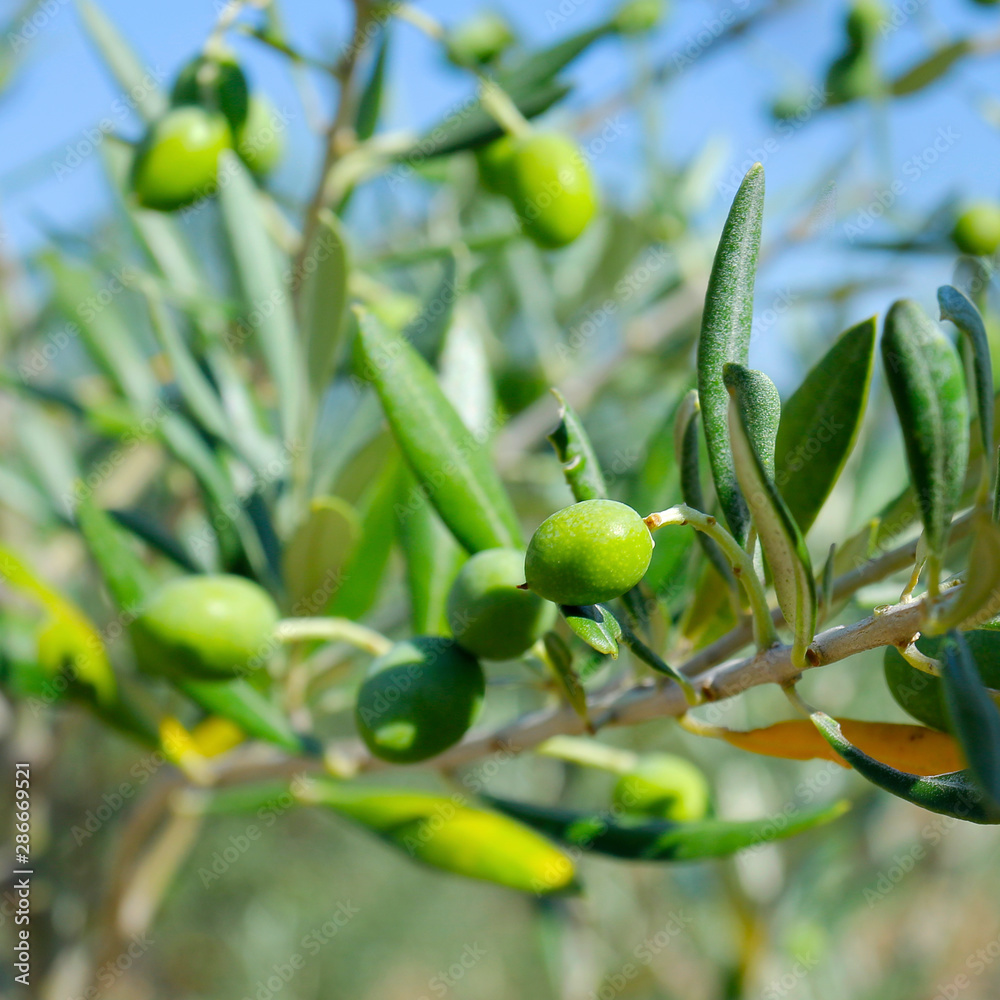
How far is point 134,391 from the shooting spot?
1388mm

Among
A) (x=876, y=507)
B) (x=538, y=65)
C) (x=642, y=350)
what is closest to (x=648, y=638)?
(x=876, y=507)

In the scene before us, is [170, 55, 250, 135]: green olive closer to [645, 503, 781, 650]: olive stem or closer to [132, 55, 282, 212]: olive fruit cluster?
[132, 55, 282, 212]: olive fruit cluster

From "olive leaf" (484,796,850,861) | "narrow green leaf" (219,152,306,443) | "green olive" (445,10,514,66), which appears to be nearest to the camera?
"olive leaf" (484,796,850,861)

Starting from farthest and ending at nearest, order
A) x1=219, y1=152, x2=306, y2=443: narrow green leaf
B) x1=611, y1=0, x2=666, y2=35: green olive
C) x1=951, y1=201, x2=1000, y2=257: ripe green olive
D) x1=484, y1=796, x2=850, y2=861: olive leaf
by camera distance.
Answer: x1=611, y1=0, x2=666, y2=35: green olive → x1=951, y1=201, x2=1000, y2=257: ripe green olive → x1=219, y1=152, x2=306, y2=443: narrow green leaf → x1=484, y1=796, x2=850, y2=861: olive leaf

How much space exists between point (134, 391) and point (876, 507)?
1026mm

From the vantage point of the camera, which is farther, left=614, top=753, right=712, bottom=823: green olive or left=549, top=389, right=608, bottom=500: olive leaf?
left=614, top=753, right=712, bottom=823: green olive

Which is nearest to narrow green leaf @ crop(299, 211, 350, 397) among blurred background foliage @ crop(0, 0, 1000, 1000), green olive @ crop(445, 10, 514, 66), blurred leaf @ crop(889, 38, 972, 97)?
blurred background foliage @ crop(0, 0, 1000, 1000)

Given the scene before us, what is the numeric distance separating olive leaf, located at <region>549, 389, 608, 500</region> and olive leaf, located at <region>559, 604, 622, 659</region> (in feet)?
0.29

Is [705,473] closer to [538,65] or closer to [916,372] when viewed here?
[916,372]

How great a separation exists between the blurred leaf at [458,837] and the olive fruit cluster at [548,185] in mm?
671

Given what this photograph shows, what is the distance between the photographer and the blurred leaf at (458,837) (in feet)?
3.21

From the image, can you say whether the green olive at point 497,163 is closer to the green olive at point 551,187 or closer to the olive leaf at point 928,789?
the green olive at point 551,187

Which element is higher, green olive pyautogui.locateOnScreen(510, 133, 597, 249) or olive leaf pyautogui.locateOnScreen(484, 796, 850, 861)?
green olive pyautogui.locateOnScreen(510, 133, 597, 249)

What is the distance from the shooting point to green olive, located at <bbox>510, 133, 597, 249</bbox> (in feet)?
3.65
